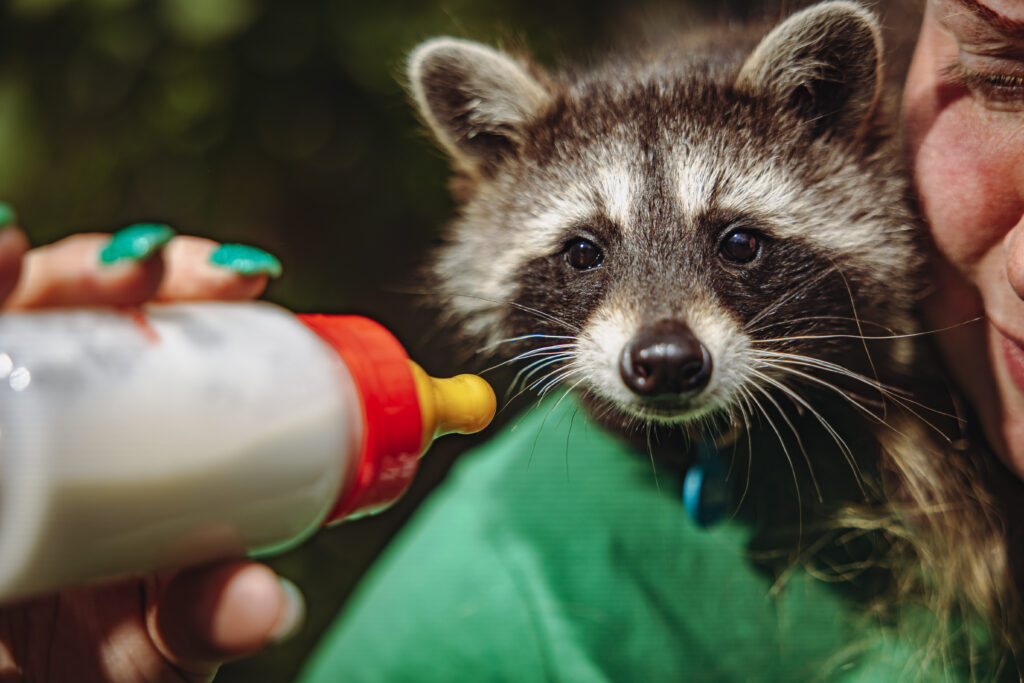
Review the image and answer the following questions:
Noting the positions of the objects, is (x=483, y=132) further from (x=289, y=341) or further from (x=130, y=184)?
(x=130, y=184)

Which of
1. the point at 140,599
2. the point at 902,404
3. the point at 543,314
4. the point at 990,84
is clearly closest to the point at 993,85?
the point at 990,84

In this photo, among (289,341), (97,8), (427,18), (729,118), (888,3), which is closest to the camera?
(289,341)

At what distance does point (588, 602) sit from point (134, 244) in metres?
1.03

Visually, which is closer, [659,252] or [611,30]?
[659,252]

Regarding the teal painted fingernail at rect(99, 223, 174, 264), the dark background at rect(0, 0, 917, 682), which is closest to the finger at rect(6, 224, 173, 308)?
the teal painted fingernail at rect(99, 223, 174, 264)

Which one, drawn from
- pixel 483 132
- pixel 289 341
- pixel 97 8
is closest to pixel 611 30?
pixel 483 132

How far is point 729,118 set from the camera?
1575 millimetres

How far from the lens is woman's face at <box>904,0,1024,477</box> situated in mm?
1127

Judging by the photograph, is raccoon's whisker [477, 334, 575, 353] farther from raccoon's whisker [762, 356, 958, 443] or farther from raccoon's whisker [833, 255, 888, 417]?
raccoon's whisker [833, 255, 888, 417]

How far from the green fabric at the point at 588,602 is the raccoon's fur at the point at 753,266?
0.45ft

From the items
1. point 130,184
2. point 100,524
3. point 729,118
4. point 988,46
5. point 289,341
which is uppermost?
point 988,46

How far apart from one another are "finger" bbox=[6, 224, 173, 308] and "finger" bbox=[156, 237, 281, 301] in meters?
0.06

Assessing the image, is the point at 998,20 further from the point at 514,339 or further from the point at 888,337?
the point at 514,339

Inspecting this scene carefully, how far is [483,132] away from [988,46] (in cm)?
99
